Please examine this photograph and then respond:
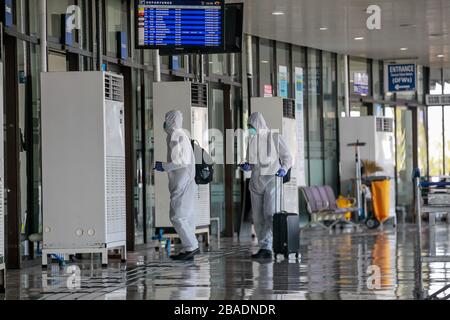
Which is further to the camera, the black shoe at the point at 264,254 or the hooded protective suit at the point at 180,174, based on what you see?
the black shoe at the point at 264,254

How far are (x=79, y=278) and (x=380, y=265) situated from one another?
327cm

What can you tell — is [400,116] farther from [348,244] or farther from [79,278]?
[79,278]

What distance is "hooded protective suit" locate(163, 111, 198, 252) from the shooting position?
1205 cm

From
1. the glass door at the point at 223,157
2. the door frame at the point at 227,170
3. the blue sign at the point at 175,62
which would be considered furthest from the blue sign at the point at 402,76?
the blue sign at the point at 175,62

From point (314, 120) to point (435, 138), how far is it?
5312 mm

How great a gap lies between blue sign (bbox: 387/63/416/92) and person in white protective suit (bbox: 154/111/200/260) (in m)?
11.9

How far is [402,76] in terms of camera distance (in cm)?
2328

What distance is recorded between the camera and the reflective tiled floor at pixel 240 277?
8789 millimetres

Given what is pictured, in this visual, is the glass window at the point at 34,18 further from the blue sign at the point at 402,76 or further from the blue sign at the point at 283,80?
the blue sign at the point at 402,76

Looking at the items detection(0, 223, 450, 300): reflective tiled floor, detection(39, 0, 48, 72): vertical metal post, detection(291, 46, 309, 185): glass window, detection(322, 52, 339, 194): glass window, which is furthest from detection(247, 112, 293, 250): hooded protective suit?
detection(322, 52, 339, 194): glass window

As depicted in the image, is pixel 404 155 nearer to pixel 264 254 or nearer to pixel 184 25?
pixel 264 254

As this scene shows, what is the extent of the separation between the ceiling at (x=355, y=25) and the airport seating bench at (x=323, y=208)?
9.04 feet

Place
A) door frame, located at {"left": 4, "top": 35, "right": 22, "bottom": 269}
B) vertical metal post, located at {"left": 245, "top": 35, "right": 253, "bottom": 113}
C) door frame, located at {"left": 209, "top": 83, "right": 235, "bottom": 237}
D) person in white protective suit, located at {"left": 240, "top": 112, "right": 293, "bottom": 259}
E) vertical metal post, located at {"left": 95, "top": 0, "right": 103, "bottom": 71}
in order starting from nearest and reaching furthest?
door frame, located at {"left": 4, "top": 35, "right": 22, "bottom": 269}
person in white protective suit, located at {"left": 240, "top": 112, "right": 293, "bottom": 259}
vertical metal post, located at {"left": 95, "top": 0, "right": 103, "bottom": 71}
door frame, located at {"left": 209, "top": 83, "right": 235, "bottom": 237}
vertical metal post, located at {"left": 245, "top": 35, "right": 253, "bottom": 113}

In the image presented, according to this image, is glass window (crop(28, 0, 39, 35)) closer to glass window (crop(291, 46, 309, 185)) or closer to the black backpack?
the black backpack
